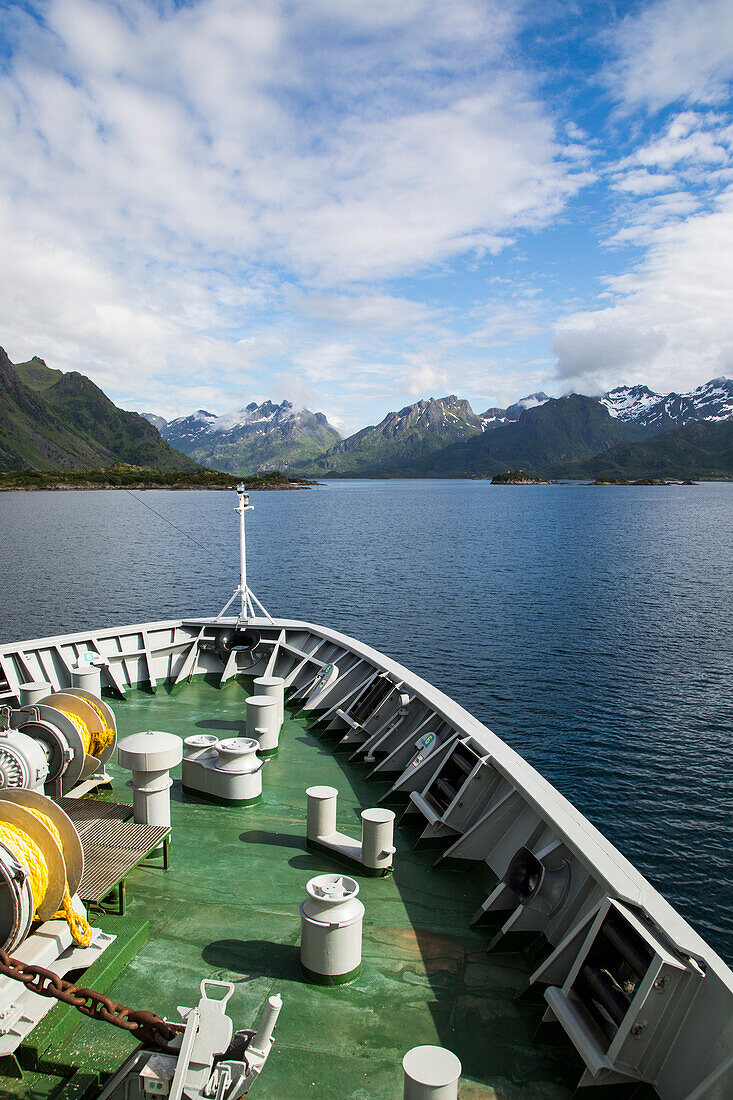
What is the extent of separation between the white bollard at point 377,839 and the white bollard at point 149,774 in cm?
234

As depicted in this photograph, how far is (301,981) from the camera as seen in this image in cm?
599

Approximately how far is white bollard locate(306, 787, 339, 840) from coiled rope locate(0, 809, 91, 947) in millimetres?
3288

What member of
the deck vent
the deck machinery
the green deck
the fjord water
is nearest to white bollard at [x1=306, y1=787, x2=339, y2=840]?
the green deck

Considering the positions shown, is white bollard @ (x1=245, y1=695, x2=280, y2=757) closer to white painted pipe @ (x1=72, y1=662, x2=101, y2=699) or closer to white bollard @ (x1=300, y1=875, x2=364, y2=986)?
white painted pipe @ (x1=72, y1=662, x2=101, y2=699)

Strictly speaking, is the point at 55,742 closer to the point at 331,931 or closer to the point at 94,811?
the point at 94,811

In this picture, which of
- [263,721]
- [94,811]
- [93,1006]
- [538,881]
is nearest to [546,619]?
[263,721]

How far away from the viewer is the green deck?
4.98 metres

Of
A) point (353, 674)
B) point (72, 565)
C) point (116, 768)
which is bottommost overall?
point (72, 565)

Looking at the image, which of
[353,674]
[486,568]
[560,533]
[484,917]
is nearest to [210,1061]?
[484,917]

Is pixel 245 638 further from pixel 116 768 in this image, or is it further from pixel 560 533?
pixel 560 533

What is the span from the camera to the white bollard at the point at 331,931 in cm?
578

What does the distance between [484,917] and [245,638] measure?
Answer: 33.7 feet

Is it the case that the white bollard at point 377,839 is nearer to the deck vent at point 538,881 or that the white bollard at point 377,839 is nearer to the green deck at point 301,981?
the green deck at point 301,981

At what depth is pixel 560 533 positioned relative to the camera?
310ft
